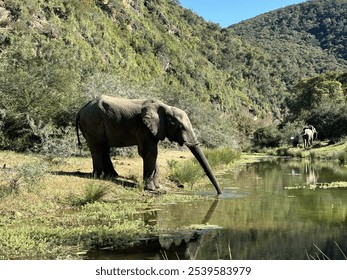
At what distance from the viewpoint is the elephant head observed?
15008mm

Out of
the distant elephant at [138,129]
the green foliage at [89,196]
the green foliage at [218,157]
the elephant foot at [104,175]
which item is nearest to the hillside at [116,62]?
the green foliage at [218,157]

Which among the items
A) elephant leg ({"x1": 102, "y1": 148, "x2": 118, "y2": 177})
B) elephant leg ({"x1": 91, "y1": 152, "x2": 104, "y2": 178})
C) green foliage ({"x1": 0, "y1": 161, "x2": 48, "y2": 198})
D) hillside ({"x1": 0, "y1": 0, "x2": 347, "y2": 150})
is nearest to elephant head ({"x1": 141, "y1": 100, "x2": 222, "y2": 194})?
elephant leg ({"x1": 102, "y1": 148, "x2": 118, "y2": 177})

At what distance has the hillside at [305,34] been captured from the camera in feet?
445

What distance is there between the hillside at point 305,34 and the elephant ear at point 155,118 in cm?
11403

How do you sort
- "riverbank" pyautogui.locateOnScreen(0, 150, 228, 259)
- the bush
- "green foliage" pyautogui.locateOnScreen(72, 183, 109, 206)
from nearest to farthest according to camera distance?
"riverbank" pyautogui.locateOnScreen(0, 150, 228, 259), "green foliage" pyautogui.locateOnScreen(72, 183, 109, 206), the bush

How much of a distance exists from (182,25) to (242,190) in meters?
81.2

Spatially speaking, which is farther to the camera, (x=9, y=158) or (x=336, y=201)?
(x=9, y=158)

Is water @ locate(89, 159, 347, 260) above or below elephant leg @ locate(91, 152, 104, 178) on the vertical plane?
below

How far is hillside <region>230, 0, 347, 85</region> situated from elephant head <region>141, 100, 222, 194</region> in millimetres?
114080

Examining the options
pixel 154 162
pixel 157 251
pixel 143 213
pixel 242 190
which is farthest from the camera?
pixel 242 190

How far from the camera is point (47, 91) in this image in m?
24.4

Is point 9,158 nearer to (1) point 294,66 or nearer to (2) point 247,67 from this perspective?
(2) point 247,67

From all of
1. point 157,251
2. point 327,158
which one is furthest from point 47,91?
point 327,158

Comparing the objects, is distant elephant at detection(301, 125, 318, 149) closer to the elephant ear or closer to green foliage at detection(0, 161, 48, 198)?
the elephant ear
